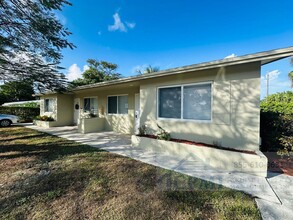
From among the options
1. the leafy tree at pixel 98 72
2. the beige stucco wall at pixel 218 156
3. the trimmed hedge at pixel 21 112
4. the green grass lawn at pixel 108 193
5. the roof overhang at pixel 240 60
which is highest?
the leafy tree at pixel 98 72

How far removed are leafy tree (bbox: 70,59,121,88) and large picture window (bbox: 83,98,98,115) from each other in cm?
1433

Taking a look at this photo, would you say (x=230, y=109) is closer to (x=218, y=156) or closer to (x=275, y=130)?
(x=218, y=156)

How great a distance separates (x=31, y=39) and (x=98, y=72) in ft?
69.7

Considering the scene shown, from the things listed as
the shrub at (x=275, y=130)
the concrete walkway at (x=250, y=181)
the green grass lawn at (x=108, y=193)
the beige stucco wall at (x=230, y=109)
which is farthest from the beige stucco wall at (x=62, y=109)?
the shrub at (x=275, y=130)

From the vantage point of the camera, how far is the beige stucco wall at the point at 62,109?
13.3 m

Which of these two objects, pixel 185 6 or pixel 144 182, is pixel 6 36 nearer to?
pixel 144 182

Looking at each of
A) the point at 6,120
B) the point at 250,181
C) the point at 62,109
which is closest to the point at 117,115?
the point at 62,109

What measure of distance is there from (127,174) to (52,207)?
1.70 metres

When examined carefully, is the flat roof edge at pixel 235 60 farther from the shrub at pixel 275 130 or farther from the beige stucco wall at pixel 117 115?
the beige stucco wall at pixel 117 115

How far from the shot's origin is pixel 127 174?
4.09m

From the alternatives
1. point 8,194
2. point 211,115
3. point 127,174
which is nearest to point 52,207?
point 8,194

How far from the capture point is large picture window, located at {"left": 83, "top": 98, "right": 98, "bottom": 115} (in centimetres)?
1193

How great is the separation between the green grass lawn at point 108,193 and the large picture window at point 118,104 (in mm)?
5346

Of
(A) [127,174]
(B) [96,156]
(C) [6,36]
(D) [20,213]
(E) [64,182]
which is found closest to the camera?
(D) [20,213]
